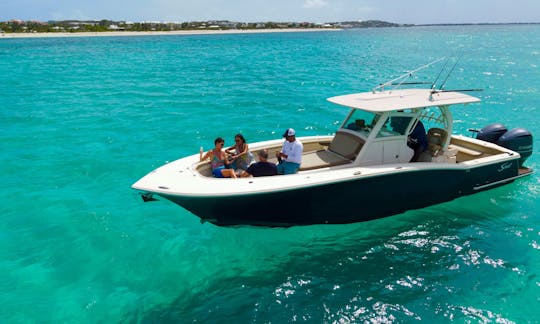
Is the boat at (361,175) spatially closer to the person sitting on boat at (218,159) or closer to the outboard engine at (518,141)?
the outboard engine at (518,141)

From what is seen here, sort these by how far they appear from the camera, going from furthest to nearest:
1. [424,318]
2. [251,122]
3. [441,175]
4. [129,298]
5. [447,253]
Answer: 1. [251,122]
2. [441,175]
3. [447,253]
4. [129,298]
5. [424,318]

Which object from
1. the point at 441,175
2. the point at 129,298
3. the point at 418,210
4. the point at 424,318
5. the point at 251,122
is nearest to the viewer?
the point at 424,318

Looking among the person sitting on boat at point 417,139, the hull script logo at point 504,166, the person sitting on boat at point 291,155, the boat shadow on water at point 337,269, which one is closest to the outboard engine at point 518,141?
the hull script logo at point 504,166

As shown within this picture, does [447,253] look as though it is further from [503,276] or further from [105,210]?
[105,210]

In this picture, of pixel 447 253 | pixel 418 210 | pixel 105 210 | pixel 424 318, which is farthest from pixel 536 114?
pixel 105 210

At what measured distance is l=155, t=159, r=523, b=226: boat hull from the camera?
281 inches

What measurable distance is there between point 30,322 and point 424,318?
613 centimetres

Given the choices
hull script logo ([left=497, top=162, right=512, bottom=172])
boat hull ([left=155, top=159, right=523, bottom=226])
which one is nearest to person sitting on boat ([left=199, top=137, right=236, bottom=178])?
boat hull ([left=155, top=159, right=523, bottom=226])

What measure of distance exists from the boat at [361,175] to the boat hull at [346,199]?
0.06 ft

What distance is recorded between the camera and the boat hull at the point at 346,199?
7145 mm

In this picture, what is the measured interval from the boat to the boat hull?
0.02 metres

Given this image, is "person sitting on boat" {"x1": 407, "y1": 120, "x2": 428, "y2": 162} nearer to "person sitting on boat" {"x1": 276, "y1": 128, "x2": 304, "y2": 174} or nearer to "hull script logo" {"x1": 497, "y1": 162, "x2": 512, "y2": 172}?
"hull script logo" {"x1": 497, "y1": 162, "x2": 512, "y2": 172}

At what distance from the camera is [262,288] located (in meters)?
Result: 6.93

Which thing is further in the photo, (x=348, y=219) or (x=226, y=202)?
(x=348, y=219)
